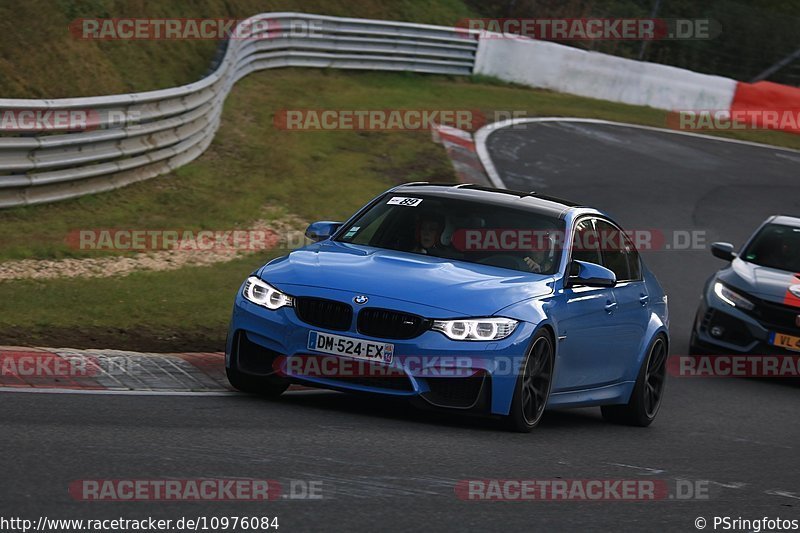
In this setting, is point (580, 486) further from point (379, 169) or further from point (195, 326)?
point (379, 169)

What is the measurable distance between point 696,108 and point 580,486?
27447 millimetres

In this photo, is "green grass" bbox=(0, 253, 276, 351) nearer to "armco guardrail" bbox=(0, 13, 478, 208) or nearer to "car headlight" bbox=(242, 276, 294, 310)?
"car headlight" bbox=(242, 276, 294, 310)

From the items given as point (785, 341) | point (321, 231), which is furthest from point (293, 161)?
point (321, 231)

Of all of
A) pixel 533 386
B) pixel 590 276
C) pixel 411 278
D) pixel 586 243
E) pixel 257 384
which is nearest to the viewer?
pixel 411 278

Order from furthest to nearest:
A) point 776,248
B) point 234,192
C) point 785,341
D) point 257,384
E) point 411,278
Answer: point 234,192
point 776,248
point 785,341
point 257,384
point 411,278

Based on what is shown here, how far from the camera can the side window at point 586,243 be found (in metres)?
9.79

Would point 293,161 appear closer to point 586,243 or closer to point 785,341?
point 785,341

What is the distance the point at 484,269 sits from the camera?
357 inches

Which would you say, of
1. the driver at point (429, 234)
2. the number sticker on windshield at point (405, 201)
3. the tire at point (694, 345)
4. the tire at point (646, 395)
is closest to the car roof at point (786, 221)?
the tire at point (694, 345)

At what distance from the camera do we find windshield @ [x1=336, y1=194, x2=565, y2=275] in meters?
9.38

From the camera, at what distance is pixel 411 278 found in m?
8.61

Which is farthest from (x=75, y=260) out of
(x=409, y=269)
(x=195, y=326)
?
(x=409, y=269)

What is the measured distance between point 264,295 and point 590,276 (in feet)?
7.05

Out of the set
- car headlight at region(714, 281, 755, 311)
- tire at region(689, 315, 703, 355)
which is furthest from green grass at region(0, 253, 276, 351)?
car headlight at region(714, 281, 755, 311)
